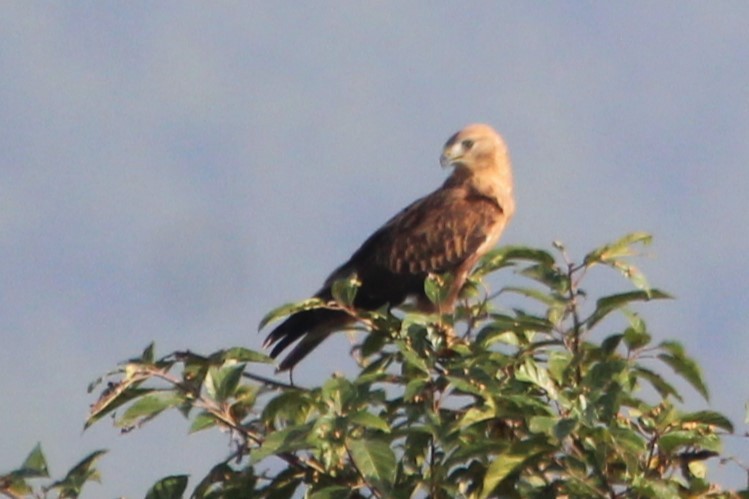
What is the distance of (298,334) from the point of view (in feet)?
26.3

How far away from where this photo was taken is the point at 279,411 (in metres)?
4.91

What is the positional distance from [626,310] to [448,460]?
2.82 feet

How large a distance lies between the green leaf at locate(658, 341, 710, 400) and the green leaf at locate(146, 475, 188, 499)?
5.40ft

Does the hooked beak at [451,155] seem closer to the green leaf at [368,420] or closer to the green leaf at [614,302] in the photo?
the green leaf at [614,302]

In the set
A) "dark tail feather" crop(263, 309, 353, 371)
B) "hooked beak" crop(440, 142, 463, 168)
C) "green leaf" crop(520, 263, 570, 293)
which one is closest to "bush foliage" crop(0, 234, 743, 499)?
"green leaf" crop(520, 263, 570, 293)

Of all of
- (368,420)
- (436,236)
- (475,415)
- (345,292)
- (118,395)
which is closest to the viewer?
(368,420)

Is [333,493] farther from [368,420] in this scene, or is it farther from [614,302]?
[614,302]

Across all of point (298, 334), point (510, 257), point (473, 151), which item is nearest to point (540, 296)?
point (510, 257)

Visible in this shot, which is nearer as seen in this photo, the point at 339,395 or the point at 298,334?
the point at 339,395

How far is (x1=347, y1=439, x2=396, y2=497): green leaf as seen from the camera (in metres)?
4.46

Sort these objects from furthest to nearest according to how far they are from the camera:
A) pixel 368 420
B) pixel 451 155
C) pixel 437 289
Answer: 1. pixel 451 155
2. pixel 437 289
3. pixel 368 420

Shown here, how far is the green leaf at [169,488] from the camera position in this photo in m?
4.91

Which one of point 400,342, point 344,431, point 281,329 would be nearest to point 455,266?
point 281,329

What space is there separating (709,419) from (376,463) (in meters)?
1.12
